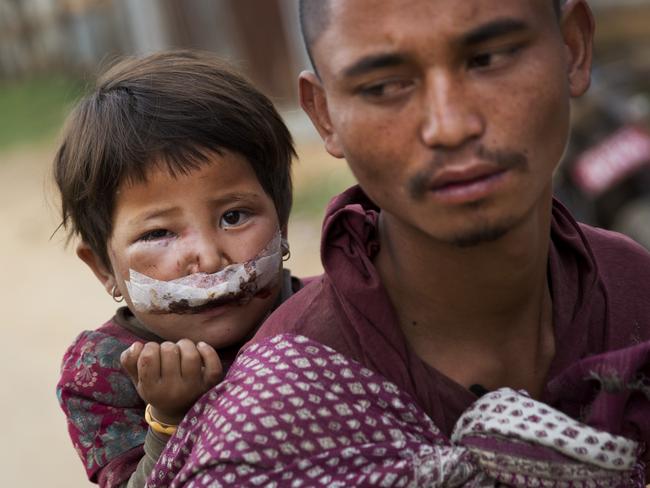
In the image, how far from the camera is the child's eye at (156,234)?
3113 millimetres

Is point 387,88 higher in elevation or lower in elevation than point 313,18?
lower

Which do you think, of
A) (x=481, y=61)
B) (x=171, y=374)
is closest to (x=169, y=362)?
(x=171, y=374)

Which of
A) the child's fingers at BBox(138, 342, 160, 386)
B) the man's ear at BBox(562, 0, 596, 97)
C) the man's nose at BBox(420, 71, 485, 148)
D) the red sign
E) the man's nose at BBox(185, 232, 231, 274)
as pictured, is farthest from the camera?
the red sign

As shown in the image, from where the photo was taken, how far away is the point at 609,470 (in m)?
2.36

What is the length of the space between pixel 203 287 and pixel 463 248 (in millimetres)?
859

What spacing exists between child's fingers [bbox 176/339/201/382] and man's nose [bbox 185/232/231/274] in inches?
13.3

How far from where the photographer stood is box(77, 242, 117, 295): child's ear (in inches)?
134

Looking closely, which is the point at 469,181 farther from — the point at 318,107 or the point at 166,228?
the point at 166,228

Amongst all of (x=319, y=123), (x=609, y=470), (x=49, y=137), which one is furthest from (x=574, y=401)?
(x=49, y=137)

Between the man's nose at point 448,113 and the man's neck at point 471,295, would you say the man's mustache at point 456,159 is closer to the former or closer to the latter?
the man's nose at point 448,113

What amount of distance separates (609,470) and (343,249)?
0.68 metres

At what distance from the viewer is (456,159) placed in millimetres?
2244

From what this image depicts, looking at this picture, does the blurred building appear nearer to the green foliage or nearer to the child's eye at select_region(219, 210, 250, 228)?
the green foliage

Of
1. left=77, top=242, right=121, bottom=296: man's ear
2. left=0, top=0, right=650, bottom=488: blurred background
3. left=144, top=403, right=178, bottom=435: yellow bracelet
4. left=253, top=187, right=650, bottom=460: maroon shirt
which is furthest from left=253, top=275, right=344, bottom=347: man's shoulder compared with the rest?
left=0, top=0, right=650, bottom=488: blurred background
